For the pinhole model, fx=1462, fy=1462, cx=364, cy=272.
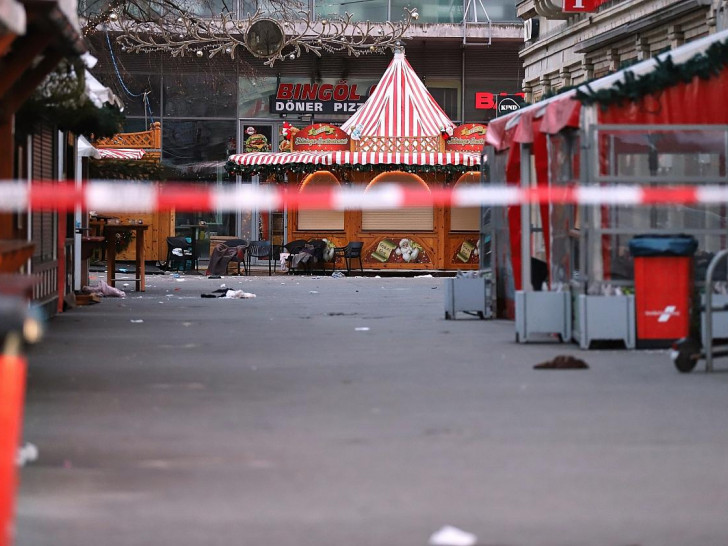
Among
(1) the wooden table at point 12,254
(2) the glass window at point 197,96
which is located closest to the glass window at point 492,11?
(2) the glass window at point 197,96

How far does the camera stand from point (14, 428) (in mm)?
4430

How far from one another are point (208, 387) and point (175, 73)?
34.2m

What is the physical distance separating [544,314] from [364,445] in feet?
23.1

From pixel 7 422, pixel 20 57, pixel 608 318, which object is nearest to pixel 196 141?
pixel 608 318

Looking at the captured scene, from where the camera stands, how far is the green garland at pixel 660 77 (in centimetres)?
1458

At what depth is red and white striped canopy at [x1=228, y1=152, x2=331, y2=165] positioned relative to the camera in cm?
3403

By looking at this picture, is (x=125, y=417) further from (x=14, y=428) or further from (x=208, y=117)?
(x=208, y=117)

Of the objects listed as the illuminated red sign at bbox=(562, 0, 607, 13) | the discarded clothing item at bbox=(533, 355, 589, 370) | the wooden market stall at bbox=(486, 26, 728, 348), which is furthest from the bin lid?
the illuminated red sign at bbox=(562, 0, 607, 13)

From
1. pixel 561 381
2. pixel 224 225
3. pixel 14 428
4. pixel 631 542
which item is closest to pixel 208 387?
pixel 561 381

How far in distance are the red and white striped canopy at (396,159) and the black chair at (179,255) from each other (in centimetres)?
490

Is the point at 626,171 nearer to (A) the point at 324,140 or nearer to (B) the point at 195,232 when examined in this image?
(A) the point at 324,140

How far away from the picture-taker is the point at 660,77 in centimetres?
1475

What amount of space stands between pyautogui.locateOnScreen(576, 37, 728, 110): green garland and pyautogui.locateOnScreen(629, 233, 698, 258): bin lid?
61.2 inches

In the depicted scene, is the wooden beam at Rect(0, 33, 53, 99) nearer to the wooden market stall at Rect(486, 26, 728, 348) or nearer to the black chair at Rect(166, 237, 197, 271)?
the wooden market stall at Rect(486, 26, 728, 348)
